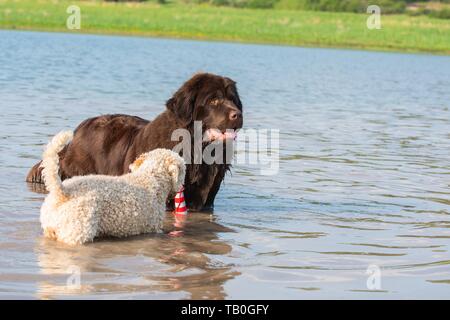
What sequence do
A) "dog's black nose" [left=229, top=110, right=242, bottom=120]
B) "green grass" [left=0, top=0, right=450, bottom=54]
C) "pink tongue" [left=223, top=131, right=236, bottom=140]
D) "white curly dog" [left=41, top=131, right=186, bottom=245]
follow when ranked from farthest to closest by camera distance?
"green grass" [left=0, top=0, right=450, bottom=54], "pink tongue" [left=223, top=131, right=236, bottom=140], "dog's black nose" [left=229, top=110, right=242, bottom=120], "white curly dog" [left=41, top=131, right=186, bottom=245]

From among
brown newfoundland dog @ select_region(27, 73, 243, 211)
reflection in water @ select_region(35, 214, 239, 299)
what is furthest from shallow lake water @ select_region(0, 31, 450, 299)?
brown newfoundland dog @ select_region(27, 73, 243, 211)

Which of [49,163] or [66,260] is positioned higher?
[49,163]

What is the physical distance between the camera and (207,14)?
6009 cm

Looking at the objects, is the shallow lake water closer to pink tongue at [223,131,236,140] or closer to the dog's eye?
pink tongue at [223,131,236,140]

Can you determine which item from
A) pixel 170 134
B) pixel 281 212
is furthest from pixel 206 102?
pixel 281 212

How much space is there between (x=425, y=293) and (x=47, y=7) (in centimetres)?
5177

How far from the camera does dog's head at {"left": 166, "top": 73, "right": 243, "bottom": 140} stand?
858cm

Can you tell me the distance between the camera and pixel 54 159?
7.00 meters

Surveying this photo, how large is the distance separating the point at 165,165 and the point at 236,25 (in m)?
48.2

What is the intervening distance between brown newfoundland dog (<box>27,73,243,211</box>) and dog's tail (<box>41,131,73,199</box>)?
175 cm

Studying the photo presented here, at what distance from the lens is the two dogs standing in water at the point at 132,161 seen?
23.8 ft

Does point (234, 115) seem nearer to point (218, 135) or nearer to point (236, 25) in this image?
point (218, 135)

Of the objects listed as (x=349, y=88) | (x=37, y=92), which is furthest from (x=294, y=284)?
(x=349, y=88)

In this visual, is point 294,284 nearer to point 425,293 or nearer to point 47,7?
point 425,293
